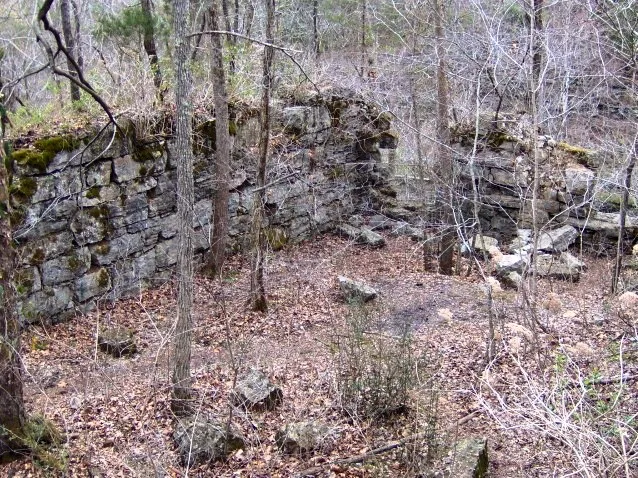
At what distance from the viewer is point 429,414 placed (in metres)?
4.90

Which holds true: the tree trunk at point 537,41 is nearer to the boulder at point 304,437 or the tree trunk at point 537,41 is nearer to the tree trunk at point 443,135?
the tree trunk at point 443,135

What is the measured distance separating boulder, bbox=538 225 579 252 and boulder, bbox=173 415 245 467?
7671 mm

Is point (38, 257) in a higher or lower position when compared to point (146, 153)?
lower

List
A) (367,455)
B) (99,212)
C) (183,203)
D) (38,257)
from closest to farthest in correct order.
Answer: (367,455) → (183,203) → (38,257) → (99,212)

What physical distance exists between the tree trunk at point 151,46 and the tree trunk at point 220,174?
93 centimetres

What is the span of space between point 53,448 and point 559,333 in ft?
16.5

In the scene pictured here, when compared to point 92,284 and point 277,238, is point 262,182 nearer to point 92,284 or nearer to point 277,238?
point 92,284

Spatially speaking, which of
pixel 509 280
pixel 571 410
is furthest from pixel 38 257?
pixel 509 280

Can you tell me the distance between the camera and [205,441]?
5020 millimetres

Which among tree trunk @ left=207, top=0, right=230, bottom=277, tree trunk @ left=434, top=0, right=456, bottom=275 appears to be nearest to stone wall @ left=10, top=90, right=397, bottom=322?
tree trunk @ left=207, top=0, right=230, bottom=277

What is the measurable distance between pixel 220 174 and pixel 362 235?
3807mm

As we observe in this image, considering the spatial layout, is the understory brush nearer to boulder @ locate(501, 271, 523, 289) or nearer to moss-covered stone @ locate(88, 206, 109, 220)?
boulder @ locate(501, 271, 523, 289)

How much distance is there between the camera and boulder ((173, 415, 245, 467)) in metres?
4.99

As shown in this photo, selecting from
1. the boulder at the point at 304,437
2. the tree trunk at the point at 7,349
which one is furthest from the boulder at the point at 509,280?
the tree trunk at the point at 7,349
